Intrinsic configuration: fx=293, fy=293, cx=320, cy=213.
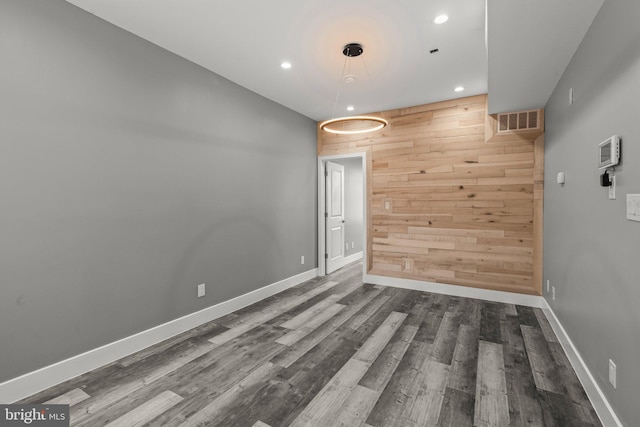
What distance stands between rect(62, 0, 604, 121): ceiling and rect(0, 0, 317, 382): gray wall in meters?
0.35

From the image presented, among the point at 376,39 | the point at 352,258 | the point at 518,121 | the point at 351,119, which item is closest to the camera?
the point at 376,39

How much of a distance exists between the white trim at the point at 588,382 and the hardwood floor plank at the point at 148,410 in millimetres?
2697

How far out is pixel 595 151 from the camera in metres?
2.02

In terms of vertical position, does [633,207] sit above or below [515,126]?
below

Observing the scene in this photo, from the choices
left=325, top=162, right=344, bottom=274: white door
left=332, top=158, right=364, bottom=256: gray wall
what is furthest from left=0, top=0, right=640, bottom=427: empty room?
left=332, top=158, right=364, bottom=256: gray wall

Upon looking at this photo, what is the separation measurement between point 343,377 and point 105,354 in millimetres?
2032

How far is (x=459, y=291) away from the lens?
4.38 m

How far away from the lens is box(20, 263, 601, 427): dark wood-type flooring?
1891mm

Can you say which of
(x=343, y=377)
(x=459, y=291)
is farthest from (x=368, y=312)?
(x=459, y=291)

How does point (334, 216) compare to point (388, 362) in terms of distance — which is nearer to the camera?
point (388, 362)

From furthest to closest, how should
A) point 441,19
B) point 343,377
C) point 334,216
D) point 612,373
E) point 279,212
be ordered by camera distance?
point 334,216 < point 279,212 < point 441,19 < point 343,377 < point 612,373

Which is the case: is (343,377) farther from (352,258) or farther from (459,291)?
(352,258)

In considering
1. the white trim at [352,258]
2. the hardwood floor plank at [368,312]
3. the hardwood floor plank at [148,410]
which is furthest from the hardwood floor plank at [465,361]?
the white trim at [352,258]

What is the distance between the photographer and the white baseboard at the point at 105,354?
80.8 inches
